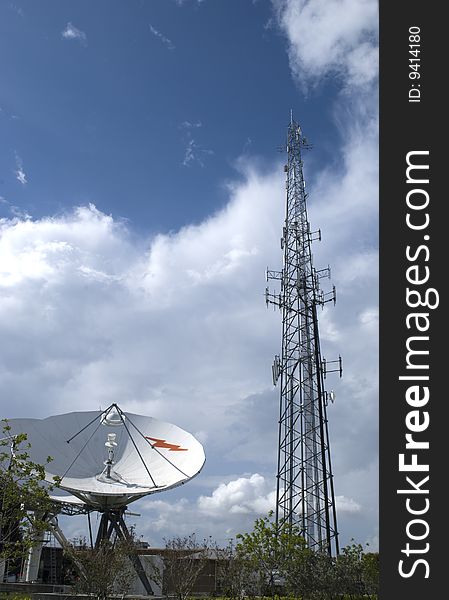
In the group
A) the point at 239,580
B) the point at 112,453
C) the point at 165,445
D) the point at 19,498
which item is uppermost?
the point at 165,445

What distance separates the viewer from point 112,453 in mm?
44594

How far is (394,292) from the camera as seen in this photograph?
1427cm

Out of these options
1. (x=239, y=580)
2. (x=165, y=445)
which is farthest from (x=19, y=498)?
(x=165, y=445)

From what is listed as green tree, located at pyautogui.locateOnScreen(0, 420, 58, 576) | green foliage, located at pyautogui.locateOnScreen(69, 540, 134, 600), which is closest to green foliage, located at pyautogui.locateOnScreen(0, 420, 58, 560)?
green tree, located at pyautogui.locateOnScreen(0, 420, 58, 576)

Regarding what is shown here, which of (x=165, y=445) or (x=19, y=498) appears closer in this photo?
(x=19, y=498)

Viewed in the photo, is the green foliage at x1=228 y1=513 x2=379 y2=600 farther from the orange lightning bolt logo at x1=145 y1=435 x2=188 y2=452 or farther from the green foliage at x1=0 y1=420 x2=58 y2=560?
the green foliage at x1=0 y1=420 x2=58 y2=560

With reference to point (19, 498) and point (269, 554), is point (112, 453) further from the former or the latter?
point (19, 498)

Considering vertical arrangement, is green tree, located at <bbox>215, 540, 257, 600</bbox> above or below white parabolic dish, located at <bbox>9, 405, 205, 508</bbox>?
below

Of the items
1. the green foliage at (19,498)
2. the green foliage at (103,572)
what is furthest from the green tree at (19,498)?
the green foliage at (103,572)

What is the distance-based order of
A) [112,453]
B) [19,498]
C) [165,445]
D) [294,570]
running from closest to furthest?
[19,498], [294,570], [112,453], [165,445]

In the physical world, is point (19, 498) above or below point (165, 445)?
below

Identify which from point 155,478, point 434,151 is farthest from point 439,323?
point 155,478

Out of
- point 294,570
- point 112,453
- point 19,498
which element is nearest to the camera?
point 19,498

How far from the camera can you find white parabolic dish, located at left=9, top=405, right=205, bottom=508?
135 feet
